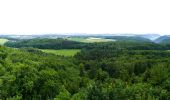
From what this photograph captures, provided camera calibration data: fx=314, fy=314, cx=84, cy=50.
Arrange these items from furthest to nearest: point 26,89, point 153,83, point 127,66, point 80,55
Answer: point 80,55 → point 127,66 → point 153,83 → point 26,89

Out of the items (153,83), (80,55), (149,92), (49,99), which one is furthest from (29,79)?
(80,55)

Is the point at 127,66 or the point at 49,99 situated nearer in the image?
the point at 49,99

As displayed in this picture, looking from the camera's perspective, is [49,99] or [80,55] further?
[80,55]

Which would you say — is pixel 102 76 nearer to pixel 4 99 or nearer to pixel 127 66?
pixel 127 66

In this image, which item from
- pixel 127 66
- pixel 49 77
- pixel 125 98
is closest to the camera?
pixel 125 98

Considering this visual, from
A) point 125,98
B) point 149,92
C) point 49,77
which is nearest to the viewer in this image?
point 125,98

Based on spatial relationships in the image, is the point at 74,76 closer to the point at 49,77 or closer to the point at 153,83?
the point at 49,77

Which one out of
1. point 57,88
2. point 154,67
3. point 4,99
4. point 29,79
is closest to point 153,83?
point 154,67

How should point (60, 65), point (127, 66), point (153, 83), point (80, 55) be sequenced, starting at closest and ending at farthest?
point (153, 83), point (60, 65), point (127, 66), point (80, 55)
